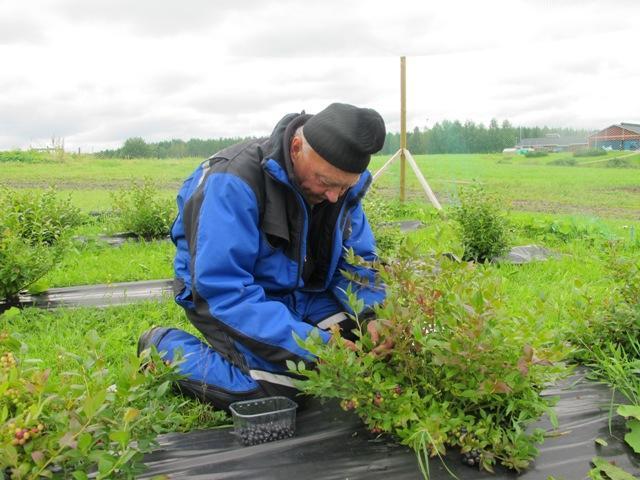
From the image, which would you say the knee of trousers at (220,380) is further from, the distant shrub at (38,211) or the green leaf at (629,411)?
the distant shrub at (38,211)

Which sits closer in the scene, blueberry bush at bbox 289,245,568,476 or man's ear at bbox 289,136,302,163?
blueberry bush at bbox 289,245,568,476

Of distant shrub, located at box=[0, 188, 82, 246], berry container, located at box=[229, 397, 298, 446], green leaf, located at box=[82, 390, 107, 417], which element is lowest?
berry container, located at box=[229, 397, 298, 446]

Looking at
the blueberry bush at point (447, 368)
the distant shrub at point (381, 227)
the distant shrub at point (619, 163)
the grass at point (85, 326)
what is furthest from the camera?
the distant shrub at point (619, 163)

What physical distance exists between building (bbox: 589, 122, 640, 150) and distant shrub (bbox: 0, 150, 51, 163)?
11.0 metres

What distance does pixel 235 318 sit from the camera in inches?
91.4

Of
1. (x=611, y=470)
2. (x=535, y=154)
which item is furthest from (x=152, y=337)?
(x=535, y=154)

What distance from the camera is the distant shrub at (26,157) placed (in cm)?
1311

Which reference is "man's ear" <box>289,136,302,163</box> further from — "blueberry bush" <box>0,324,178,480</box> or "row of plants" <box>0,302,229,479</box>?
"blueberry bush" <box>0,324,178,480</box>

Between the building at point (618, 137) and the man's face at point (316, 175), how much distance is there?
6.20 m

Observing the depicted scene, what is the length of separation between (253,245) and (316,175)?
0.38 m

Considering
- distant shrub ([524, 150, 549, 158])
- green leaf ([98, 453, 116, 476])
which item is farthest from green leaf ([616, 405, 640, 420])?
distant shrub ([524, 150, 549, 158])

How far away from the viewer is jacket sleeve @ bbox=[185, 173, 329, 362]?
2.30 m

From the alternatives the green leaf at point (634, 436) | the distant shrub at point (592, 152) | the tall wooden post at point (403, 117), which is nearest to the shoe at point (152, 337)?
the green leaf at point (634, 436)

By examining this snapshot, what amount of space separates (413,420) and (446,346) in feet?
1.07
